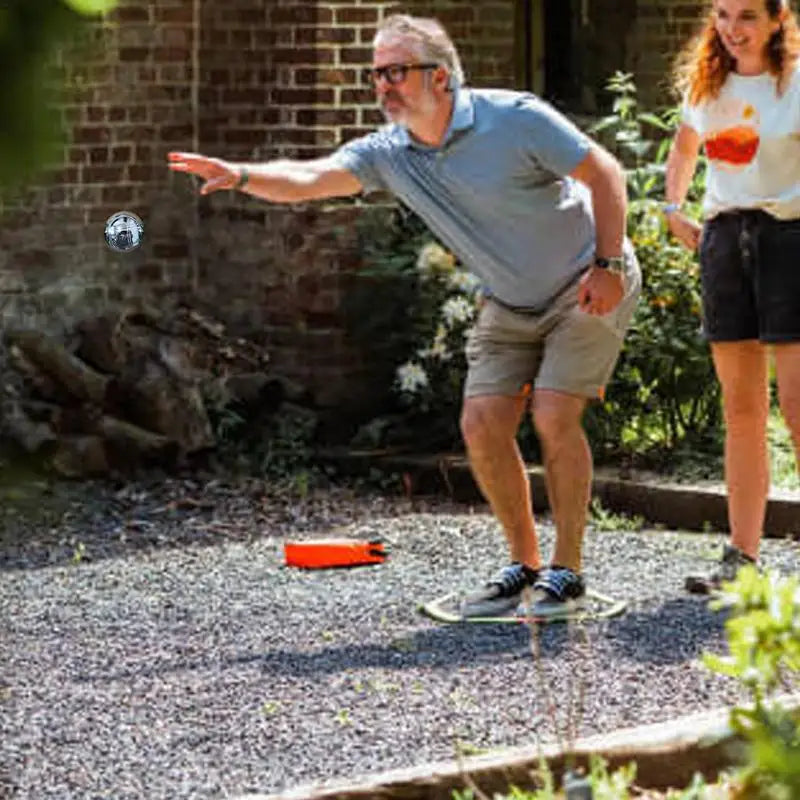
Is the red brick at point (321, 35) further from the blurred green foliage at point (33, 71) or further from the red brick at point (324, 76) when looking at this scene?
the blurred green foliage at point (33, 71)

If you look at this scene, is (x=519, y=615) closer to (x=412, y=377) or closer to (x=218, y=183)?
(x=218, y=183)

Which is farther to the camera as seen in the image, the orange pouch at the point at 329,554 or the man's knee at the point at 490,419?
the orange pouch at the point at 329,554

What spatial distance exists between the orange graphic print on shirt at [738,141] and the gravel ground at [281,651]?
129 centimetres

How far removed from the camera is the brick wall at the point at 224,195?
10.4m

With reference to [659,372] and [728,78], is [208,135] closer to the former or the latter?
[659,372]

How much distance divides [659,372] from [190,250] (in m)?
2.26

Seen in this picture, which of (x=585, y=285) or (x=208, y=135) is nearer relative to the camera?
(x=585, y=285)

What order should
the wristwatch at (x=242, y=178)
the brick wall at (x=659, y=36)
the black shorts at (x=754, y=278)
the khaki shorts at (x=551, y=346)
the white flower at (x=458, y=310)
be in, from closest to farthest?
1. the wristwatch at (x=242, y=178)
2. the khaki shorts at (x=551, y=346)
3. the black shorts at (x=754, y=278)
4. the white flower at (x=458, y=310)
5. the brick wall at (x=659, y=36)

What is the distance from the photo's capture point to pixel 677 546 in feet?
27.9

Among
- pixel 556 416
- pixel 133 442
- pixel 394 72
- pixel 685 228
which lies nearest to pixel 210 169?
pixel 394 72

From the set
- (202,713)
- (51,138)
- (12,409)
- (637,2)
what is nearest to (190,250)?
(12,409)

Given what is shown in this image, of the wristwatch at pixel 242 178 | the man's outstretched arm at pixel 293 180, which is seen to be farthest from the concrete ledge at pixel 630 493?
the wristwatch at pixel 242 178

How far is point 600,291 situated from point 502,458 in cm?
63

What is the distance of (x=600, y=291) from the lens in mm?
6789
